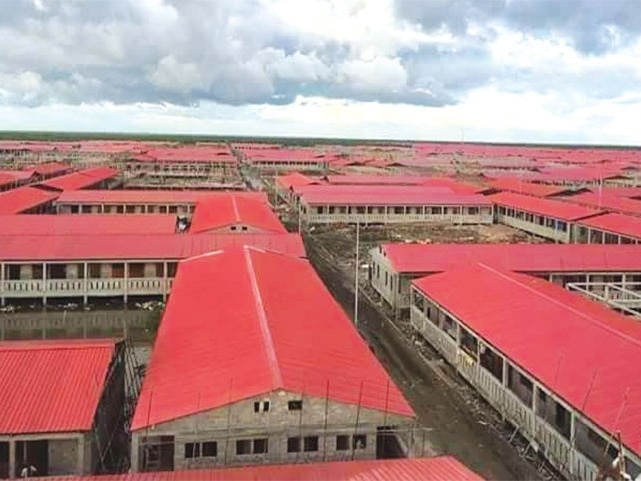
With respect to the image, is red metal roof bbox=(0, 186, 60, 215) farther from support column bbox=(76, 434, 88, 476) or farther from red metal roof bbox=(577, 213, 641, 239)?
red metal roof bbox=(577, 213, 641, 239)

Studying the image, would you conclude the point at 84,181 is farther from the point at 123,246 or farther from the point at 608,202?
the point at 608,202

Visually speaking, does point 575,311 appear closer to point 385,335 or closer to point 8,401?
point 385,335

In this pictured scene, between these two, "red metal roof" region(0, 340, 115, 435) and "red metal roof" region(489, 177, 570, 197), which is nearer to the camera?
"red metal roof" region(0, 340, 115, 435)

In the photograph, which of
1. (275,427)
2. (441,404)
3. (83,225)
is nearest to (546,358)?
(441,404)

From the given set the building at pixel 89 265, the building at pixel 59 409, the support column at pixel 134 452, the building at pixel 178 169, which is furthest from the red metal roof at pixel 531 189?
the support column at pixel 134 452

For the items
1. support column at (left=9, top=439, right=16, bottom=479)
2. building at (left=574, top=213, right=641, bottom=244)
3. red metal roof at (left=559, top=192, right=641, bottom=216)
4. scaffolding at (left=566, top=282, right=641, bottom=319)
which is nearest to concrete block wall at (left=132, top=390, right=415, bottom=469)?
support column at (left=9, top=439, right=16, bottom=479)

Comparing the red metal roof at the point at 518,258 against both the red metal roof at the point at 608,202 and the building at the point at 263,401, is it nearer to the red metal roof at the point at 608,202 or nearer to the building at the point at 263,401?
the building at the point at 263,401
